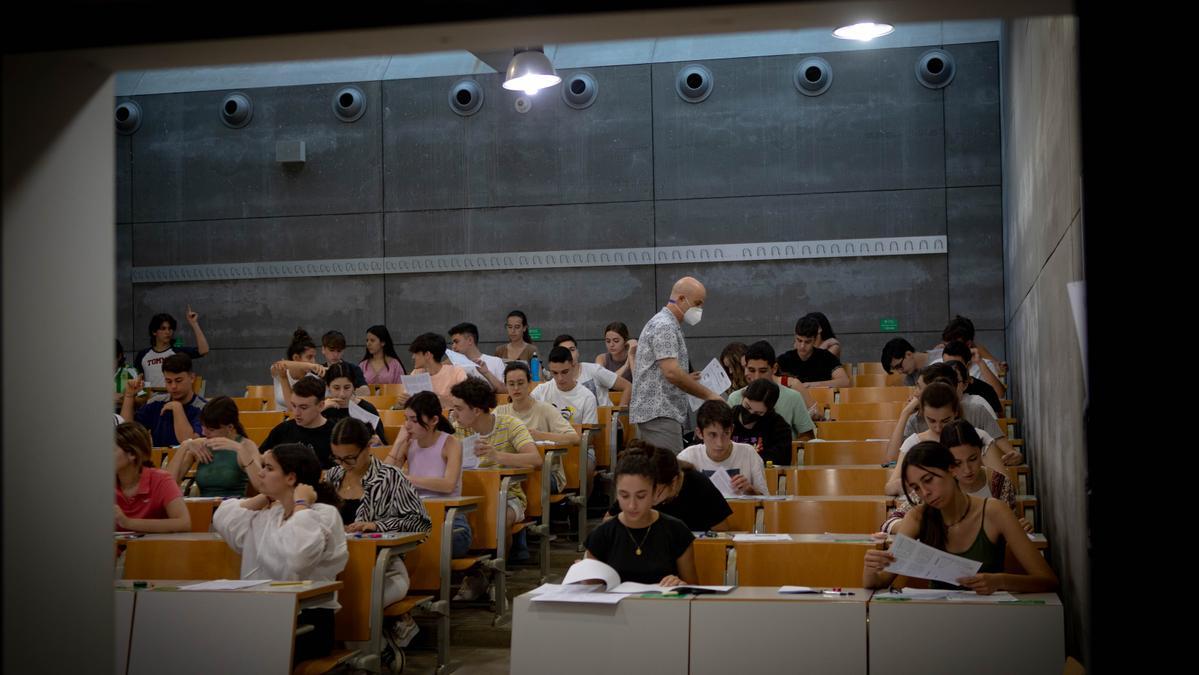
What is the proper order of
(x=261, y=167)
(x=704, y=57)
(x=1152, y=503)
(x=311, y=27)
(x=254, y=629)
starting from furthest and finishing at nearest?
(x=261, y=167) < (x=704, y=57) < (x=254, y=629) < (x=311, y=27) < (x=1152, y=503)

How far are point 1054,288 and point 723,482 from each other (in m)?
1.83

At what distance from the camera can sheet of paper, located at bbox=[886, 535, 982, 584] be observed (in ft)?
12.4

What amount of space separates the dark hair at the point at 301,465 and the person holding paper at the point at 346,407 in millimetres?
2362

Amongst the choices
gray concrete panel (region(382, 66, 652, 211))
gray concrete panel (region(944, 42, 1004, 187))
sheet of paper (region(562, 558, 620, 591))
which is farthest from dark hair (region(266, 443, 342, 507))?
gray concrete panel (region(944, 42, 1004, 187))

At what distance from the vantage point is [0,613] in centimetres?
190

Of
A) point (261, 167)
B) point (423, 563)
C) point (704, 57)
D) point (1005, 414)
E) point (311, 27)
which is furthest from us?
point (261, 167)

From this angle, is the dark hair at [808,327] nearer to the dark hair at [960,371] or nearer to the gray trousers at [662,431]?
the dark hair at [960,371]

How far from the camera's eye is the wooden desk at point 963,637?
11.1ft

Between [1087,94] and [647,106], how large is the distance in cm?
1042

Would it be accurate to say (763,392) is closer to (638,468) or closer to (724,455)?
(724,455)

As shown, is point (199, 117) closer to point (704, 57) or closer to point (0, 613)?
point (704, 57)

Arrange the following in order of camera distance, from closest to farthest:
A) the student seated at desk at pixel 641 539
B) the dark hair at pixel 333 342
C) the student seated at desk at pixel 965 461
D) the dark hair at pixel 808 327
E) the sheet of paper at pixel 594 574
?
the sheet of paper at pixel 594 574, the student seated at desk at pixel 641 539, the student seated at desk at pixel 965 461, the dark hair at pixel 808 327, the dark hair at pixel 333 342

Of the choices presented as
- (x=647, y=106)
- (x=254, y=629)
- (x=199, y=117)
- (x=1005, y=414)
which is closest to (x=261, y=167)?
(x=199, y=117)

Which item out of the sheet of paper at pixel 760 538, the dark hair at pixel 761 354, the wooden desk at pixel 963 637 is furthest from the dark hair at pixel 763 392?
the wooden desk at pixel 963 637
